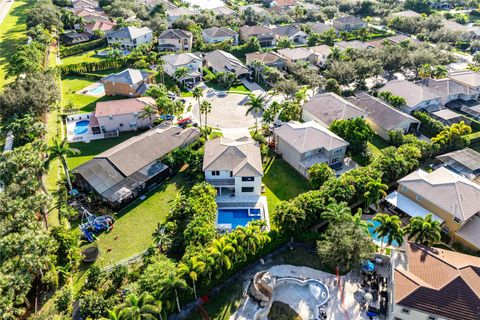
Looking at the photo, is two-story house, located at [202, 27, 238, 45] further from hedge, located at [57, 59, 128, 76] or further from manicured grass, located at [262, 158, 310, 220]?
manicured grass, located at [262, 158, 310, 220]

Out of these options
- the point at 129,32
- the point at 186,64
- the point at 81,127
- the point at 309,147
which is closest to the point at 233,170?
the point at 309,147

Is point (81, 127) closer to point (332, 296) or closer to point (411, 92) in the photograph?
point (332, 296)

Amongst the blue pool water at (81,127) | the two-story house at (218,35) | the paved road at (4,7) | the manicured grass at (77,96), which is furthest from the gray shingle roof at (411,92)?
the paved road at (4,7)

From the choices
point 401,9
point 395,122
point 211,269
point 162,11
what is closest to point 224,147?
point 211,269

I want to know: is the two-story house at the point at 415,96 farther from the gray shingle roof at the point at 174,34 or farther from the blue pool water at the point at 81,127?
the blue pool water at the point at 81,127

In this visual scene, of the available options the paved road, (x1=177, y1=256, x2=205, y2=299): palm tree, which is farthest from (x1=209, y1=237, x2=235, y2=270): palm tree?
the paved road

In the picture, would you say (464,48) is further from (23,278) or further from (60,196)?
(23,278)
